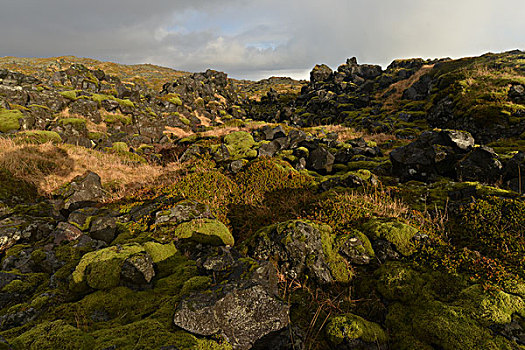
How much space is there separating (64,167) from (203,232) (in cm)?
1420

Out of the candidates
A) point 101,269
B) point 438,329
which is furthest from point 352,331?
point 101,269

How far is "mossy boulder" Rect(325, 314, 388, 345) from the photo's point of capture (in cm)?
369

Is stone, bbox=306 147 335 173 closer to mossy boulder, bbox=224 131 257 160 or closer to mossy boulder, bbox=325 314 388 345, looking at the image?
mossy boulder, bbox=224 131 257 160

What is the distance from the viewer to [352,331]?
12.2 feet

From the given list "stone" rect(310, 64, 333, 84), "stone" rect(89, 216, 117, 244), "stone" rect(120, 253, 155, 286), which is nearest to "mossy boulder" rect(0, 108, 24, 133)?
"stone" rect(89, 216, 117, 244)

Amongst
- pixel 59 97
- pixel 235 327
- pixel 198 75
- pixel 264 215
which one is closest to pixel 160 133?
pixel 59 97

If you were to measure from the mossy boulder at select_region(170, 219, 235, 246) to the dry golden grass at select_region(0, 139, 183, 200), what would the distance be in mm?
5599

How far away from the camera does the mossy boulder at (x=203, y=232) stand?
658 centimetres

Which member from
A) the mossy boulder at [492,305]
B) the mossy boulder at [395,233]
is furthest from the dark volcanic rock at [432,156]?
the mossy boulder at [492,305]

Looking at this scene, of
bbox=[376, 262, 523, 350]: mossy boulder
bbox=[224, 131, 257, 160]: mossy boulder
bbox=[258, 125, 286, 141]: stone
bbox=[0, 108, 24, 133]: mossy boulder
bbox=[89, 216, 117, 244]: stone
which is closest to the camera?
bbox=[376, 262, 523, 350]: mossy boulder

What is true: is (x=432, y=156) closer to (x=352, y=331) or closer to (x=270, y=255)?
(x=270, y=255)

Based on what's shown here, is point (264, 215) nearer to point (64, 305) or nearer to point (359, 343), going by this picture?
point (359, 343)

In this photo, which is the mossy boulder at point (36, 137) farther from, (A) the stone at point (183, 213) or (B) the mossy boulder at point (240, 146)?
(A) the stone at point (183, 213)

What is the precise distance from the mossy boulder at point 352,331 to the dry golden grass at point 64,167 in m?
10.4
